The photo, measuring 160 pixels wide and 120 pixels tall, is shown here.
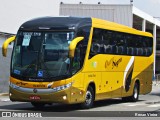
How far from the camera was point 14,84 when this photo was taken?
720 inches

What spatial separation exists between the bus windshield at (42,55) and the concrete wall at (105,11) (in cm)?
3282

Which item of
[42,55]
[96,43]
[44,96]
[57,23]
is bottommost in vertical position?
[44,96]

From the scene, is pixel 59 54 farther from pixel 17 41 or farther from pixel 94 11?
pixel 94 11

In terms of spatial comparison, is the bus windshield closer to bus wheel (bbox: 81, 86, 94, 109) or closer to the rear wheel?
bus wheel (bbox: 81, 86, 94, 109)

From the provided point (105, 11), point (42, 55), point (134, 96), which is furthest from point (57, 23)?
point (105, 11)

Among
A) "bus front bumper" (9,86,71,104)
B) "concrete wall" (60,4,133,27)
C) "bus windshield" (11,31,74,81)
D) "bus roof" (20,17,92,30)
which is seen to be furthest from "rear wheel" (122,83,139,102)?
"concrete wall" (60,4,133,27)

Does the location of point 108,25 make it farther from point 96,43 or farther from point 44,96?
point 44,96

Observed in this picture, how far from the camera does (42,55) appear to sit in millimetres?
18062

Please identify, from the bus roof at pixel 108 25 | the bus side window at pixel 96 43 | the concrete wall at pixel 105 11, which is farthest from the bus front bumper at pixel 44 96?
the concrete wall at pixel 105 11

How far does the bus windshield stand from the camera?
17.9 meters

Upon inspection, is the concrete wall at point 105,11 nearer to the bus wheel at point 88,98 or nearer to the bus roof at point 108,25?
the bus roof at point 108,25

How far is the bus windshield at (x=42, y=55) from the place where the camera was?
1788 cm

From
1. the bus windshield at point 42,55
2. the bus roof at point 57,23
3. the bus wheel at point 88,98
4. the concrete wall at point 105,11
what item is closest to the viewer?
the bus windshield at point 42,55

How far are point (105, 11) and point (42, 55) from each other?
111 feet
